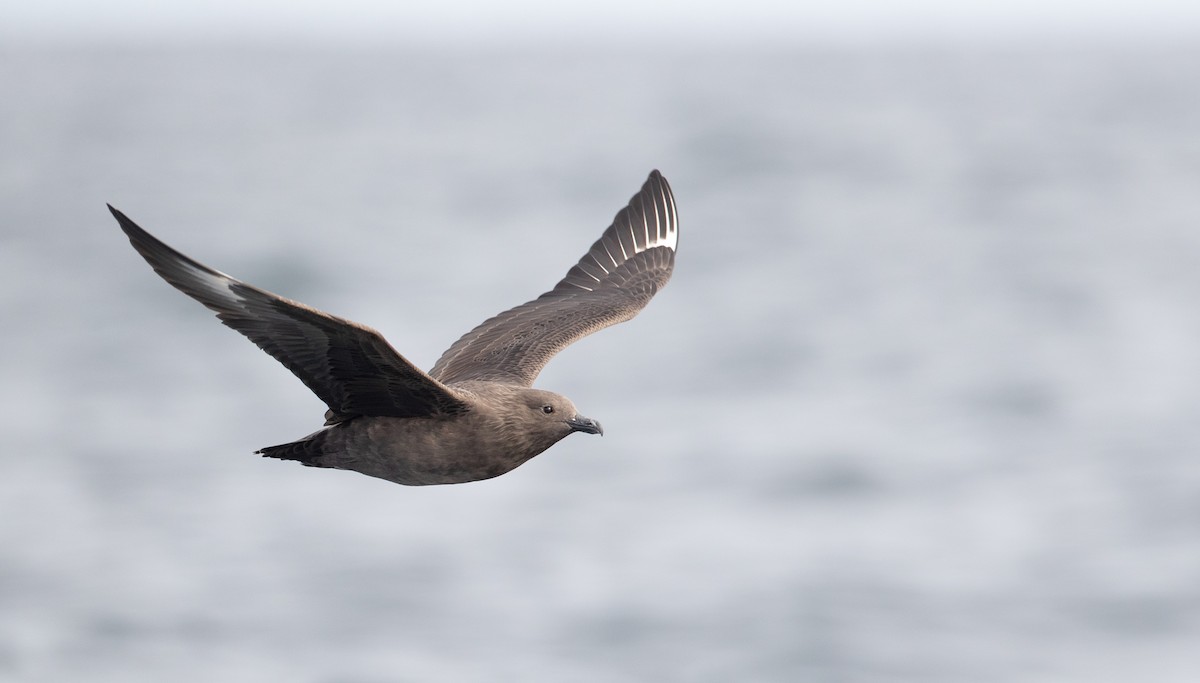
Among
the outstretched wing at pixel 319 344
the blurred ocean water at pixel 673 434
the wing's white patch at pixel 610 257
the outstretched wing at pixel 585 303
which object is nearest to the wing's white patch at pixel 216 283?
the outstretched wing at pixel 319 344

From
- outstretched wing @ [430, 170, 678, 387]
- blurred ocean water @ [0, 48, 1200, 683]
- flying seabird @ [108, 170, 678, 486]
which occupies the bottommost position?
flying seabird @ [108, 170, 678, 486]

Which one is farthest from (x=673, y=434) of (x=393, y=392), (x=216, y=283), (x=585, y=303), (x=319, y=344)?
(x=216, y=283)

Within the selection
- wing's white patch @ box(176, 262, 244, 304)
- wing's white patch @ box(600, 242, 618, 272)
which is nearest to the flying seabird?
wing's white patch @ box(176, 262, 244, 304)

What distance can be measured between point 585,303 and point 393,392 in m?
3.22

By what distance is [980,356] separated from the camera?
35125 millimetres

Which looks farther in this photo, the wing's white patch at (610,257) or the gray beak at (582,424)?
the wing's white patch at (610,257)

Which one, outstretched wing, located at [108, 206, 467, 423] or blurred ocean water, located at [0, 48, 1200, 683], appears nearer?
outstretched wing, located at [108, 206, 467, 423]

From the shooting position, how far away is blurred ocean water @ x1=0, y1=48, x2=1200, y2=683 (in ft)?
72.3

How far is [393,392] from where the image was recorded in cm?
902

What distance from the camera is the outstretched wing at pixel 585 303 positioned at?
10.9 metres

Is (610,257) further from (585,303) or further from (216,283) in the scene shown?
(216,283)

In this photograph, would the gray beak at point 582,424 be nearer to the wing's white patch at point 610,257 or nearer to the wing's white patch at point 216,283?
the wing's white patch at point 216,283

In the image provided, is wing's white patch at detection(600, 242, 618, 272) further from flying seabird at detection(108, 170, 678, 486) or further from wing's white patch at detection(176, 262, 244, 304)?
wing's white patch at detection(176, 262, 244, 304)

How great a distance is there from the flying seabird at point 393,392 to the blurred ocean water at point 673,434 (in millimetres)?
11117
